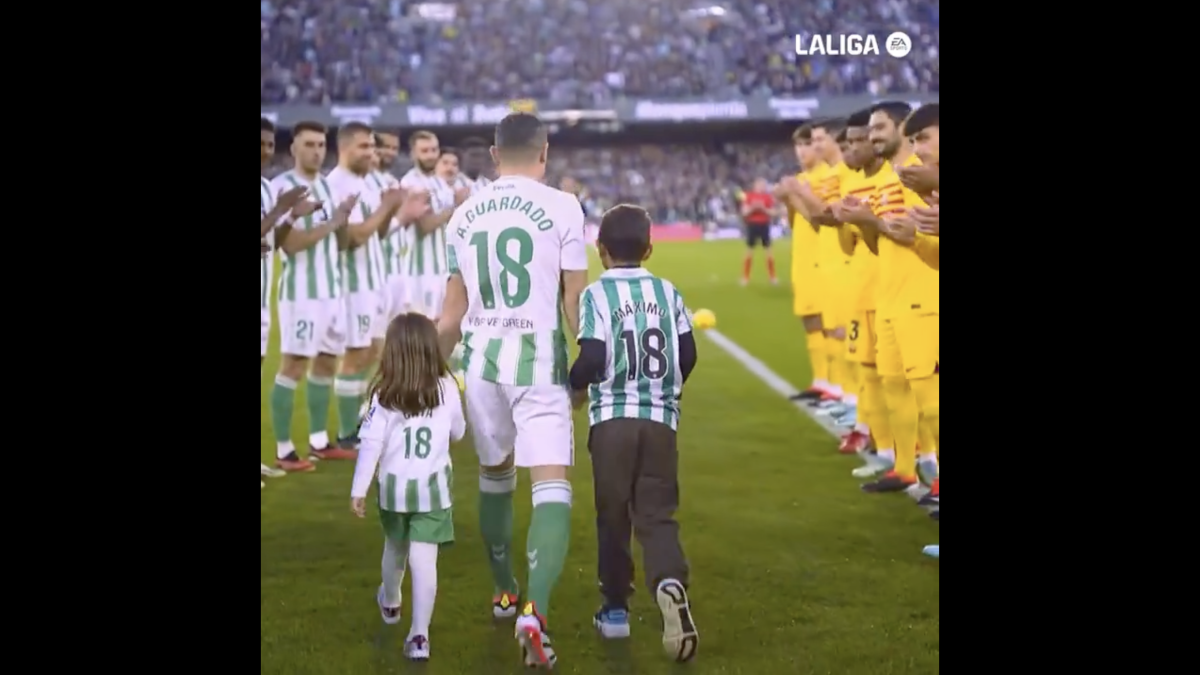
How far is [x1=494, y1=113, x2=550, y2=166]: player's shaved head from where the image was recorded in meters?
3.88

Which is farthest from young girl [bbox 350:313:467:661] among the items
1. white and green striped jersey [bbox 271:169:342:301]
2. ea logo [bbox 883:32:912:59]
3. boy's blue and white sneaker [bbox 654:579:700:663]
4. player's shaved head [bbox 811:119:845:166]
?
player's shaved head [bbox 811:119:845:166]

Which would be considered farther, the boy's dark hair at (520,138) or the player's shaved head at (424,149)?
the player's shaved head at (424,149)

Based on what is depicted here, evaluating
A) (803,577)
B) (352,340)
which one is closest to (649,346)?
(803,577)

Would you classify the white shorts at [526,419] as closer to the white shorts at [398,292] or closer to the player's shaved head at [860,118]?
the player's shaved head at [860,118]

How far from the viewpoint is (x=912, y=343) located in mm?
4977

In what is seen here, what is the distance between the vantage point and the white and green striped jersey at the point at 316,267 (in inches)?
235

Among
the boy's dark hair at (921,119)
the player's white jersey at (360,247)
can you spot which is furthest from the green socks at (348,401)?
the boy's dark hair at (921,119)

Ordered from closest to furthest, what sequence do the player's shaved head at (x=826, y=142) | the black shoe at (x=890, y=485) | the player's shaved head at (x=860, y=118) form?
the player's shaved head at (x=860, y=118) < the black shoe at (x=890, y=485) < the player's shaved head at (x=826, y=142)

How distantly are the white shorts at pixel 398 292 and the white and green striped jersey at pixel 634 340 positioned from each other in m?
3.79

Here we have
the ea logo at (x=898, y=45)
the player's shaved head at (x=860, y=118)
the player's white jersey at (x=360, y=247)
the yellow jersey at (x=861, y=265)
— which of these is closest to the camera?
the ea logo at (x=898, y=45)

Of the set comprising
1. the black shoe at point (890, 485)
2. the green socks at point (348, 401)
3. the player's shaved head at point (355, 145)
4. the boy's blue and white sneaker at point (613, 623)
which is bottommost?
the boy's blue and white sneaker at point (613, 623)

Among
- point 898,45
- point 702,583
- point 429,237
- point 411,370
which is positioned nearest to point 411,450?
point 411,370

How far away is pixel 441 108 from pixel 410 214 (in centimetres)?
128

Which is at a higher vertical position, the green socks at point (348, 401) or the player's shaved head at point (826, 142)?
the player's shaved head at point (826, 142)
